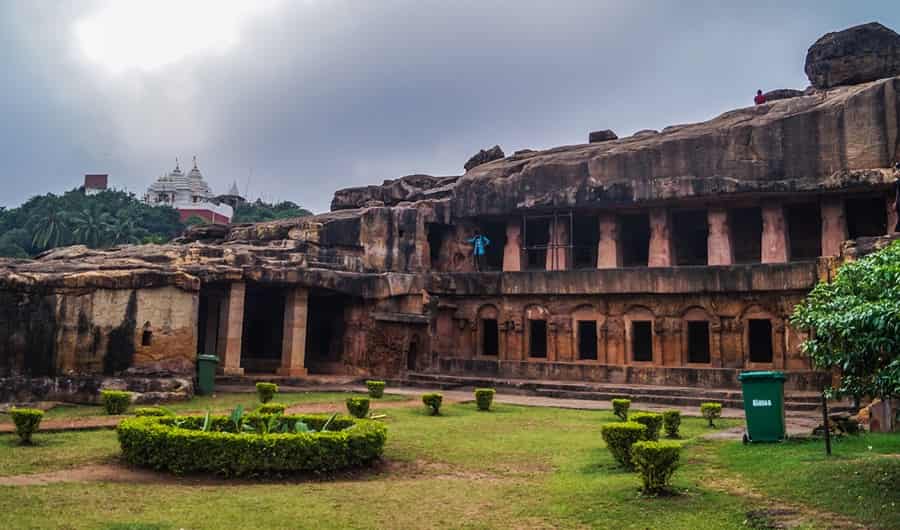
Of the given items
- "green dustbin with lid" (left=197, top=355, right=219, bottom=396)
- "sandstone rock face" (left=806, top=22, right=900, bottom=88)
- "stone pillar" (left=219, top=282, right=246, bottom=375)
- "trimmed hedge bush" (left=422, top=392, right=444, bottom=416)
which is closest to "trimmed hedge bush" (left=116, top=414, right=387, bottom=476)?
"trimmed hedge bush" (left=422, top=392, right=444, bottom=416)

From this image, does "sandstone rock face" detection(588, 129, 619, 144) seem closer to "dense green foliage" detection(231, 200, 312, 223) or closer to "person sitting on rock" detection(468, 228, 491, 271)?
"person sitting on rock" detection(468, 228, 491, 271)

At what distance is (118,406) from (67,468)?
5.87m

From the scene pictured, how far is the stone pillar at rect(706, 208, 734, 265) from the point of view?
26.0 meters

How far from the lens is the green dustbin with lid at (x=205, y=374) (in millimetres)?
20234

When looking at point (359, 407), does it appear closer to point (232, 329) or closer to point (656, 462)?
point (656, 462)

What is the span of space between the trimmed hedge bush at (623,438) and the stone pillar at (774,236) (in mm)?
17173

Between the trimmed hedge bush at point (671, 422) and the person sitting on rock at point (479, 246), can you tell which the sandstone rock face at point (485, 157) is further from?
the trimmed hedge bush at point (671, 422)

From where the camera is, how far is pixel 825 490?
27.5 ft

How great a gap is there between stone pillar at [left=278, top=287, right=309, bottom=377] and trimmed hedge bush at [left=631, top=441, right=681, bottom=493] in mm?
17890

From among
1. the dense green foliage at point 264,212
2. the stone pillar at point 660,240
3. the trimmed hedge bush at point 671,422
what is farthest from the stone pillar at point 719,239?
the dense green foliage at point 264,212

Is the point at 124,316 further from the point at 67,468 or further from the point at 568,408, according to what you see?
the point at 568,408

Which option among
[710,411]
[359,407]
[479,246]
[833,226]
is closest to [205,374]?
[359,407]

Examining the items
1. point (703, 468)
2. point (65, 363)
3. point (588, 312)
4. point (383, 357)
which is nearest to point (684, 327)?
point (588, 312)

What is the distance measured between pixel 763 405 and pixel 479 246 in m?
18.7
